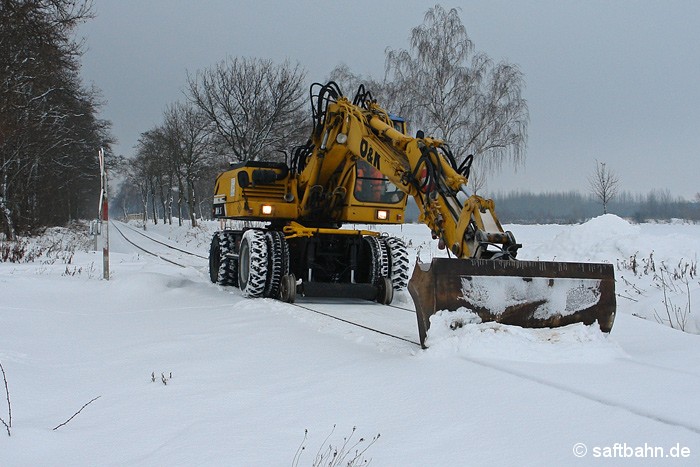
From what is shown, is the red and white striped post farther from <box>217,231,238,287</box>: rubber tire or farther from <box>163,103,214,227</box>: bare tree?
<box>163,103,214,227</box>: bare tree

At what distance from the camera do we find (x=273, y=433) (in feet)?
10.2

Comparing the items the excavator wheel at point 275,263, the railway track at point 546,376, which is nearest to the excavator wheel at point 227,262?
the excavator wheel at point 275,263

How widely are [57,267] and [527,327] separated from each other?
10754 millimetres

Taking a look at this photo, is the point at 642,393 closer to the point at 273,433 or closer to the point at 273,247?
the point at 273,433

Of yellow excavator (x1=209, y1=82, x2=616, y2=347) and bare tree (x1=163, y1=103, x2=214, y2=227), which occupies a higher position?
bare tree (x1=163, y1=103, x2=214, y2=227)

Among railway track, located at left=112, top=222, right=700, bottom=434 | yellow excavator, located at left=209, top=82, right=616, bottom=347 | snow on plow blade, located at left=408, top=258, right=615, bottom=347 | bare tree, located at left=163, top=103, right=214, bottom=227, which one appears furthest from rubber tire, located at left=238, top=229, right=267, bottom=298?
bare tree, located at left=163, top=103, right=214, bottom=227

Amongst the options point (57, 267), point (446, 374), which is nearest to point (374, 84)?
point (57, 267)

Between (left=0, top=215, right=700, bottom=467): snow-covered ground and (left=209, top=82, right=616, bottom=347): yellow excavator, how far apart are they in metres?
0.30

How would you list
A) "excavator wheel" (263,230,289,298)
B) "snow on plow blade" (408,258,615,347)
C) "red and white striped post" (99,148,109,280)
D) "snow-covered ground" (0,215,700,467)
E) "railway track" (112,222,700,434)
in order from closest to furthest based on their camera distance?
1. "snow-covered ground" (0,215,700,467)
2. "railway track" (112,222,700,434)
3. "snow on plow blade" (408,258,615,347)
4. "excavator wheel" (263,230,289,298)
5. "red and white striped post" (99,148,109,280)

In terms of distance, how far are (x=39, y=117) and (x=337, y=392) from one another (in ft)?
77.9

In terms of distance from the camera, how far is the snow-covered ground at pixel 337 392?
2852 mm

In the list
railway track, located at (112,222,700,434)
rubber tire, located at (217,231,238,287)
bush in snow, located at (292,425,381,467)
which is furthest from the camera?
rubber tire, located at (217,231,238,287)

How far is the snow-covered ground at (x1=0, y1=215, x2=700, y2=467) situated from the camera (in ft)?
9.36

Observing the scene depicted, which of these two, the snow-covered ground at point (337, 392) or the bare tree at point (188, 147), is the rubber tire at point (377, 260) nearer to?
the snow-covered ground at point (337, 392)
